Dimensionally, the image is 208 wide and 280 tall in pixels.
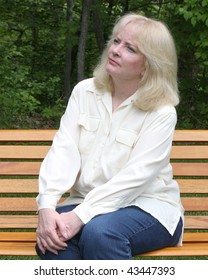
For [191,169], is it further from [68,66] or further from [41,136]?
[68,66]

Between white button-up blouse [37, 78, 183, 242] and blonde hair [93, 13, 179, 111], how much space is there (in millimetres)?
57

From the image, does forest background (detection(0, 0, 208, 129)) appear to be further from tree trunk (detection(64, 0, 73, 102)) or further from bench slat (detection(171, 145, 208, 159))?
bench slat (detection(171, 145, 208, 159))

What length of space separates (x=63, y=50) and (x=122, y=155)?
8254 millimetres

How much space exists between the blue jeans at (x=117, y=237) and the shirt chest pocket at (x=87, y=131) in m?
0.34

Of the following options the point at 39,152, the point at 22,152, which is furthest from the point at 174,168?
the point at 22,152

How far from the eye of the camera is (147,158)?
336cm

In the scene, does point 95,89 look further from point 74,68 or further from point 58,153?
point 74,68

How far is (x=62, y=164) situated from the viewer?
11.5 ft

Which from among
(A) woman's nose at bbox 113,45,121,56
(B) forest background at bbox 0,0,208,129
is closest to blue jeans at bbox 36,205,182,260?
(A) woman's nose at bbox 113,45,121,56

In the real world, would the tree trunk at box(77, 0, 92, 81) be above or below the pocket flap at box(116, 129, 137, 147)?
below

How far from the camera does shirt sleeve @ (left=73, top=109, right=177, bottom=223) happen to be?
3.28 meters

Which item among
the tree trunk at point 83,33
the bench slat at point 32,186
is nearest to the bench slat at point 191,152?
the bench slat at point 32,186

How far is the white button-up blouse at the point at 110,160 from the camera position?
333 cm
